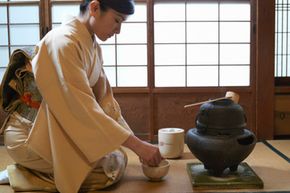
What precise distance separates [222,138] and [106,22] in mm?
958

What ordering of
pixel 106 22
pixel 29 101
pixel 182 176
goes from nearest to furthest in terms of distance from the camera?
pixel 106 22 → pixel 29 101 → pixel 182 176

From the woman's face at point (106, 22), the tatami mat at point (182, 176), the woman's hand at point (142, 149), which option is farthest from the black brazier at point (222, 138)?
the woman's face at point (106, 22)

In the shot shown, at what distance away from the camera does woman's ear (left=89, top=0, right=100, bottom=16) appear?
2.34 meters

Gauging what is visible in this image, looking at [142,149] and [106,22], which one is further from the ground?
[106,22]

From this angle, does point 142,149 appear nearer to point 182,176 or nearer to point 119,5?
point 182,176

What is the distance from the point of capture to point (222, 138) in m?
2.50

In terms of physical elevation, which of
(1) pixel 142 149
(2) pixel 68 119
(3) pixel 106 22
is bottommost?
(1) pixel 142 149

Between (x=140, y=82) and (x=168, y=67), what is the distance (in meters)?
0.30

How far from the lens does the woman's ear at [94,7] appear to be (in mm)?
2342

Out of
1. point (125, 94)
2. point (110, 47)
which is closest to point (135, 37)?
point (110, 47)

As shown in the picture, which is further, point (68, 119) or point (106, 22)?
point (106, 22)

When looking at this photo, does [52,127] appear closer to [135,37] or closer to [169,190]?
[169,190]

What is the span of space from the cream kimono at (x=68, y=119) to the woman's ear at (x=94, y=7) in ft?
0.49

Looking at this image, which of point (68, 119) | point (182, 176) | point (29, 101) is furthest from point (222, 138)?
point (29, 101)
